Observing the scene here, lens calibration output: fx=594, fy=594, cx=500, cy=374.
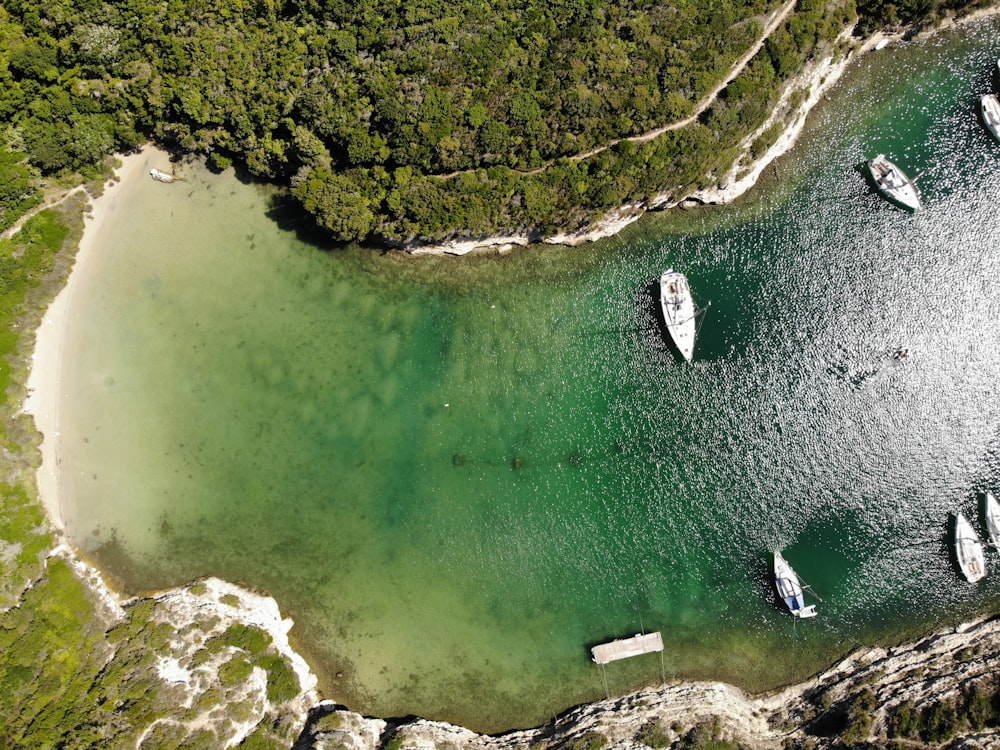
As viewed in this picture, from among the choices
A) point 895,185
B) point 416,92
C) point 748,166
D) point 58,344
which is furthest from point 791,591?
Result: point 58,344

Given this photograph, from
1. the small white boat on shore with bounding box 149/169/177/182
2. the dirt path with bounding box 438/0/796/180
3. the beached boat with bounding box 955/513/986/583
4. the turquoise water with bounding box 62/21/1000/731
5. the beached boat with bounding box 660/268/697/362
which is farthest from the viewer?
the beached boat with bounding box 660/268/697/362

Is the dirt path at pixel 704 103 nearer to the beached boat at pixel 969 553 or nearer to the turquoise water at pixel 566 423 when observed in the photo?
the turquoise water at pixel 566 423

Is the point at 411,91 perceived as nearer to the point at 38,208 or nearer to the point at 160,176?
the point at 160,176

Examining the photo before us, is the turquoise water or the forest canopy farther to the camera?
the turquoise water

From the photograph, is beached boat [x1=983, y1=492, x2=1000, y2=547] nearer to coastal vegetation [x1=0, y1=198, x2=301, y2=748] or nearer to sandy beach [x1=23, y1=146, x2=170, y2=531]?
coastal vegetation [x1=0, y1=198, x2=301, y2=748]

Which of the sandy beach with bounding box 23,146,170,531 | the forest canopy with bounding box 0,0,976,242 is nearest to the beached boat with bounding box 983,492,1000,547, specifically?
the forest canopy with bounding box 0,0,976,242

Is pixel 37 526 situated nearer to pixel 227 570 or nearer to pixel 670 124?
pixel 227 570
